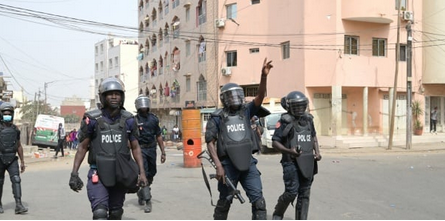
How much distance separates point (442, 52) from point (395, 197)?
22662 millimetres

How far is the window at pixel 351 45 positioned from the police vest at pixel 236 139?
21.5 metres

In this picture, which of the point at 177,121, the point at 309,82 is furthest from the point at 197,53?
the point at 309,82

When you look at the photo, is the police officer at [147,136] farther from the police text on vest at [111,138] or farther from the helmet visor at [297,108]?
the police text on vest at [111,138]

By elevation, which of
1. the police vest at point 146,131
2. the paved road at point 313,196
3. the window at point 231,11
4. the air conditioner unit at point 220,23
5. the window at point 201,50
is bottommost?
the paved road at point 313,196

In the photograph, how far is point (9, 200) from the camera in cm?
845

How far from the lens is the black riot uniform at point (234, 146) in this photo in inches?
196

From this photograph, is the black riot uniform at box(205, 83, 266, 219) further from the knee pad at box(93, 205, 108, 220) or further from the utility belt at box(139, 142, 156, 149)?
the utility belt at box(139, 142, 156, 149)

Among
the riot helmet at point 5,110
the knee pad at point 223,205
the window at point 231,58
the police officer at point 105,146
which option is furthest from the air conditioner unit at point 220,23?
the police officer at point 105,146

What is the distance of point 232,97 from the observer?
514cm

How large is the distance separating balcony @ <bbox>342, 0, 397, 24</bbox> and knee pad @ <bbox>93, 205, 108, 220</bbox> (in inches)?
894

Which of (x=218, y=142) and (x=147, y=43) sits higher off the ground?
(x=147, y=43)

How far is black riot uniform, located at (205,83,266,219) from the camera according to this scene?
499 cm

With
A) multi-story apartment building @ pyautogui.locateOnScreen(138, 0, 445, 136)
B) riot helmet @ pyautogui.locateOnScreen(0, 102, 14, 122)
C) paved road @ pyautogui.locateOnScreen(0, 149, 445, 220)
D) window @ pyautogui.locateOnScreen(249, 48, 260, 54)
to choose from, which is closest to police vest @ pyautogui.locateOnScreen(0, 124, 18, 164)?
riot helmet @ pyautogui.locateOnScreen(0, 102, 14, 122)

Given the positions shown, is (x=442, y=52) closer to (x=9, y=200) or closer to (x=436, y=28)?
(x=436, y=28)
